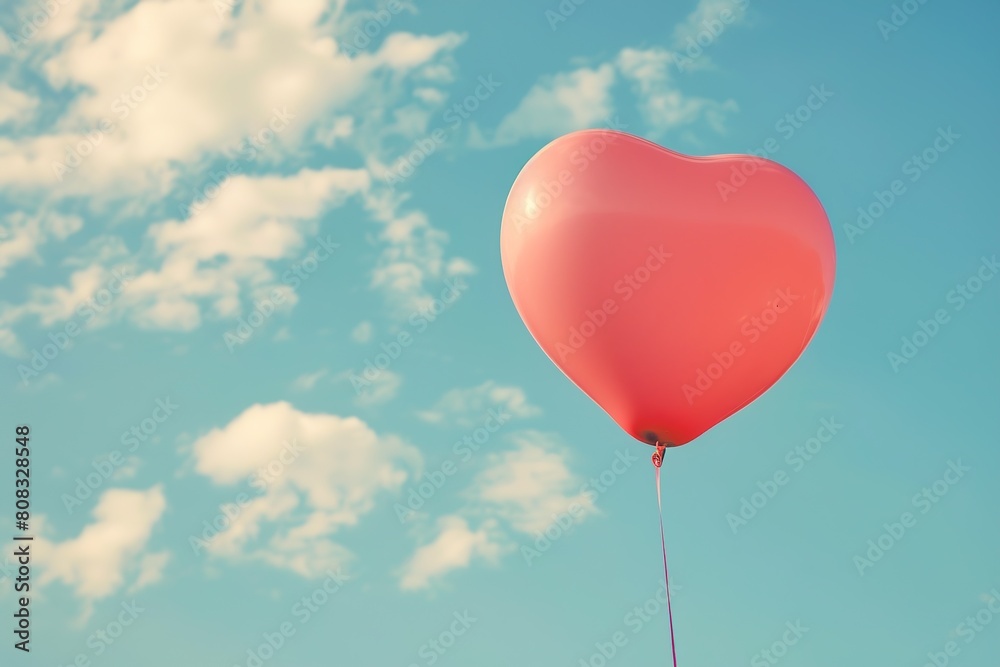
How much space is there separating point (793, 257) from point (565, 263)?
88.9 inches

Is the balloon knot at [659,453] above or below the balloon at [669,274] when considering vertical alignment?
below

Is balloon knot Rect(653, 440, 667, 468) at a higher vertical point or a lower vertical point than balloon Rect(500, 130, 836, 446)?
lower

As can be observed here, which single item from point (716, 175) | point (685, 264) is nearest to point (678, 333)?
point (685, 264)

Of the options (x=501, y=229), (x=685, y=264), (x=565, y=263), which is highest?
(x=501, y=229)

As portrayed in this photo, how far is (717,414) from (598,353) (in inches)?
53.9

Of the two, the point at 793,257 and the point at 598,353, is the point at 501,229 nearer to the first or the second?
the point at 598,353

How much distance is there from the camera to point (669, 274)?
13172 mm

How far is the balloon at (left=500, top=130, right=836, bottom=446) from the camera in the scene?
1323 cm

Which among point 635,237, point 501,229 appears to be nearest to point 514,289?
point 501,229

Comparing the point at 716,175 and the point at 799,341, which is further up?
the point at 716,175

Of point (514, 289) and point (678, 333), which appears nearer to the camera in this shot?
point (678, 333)

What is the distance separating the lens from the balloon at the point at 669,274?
13.2 m

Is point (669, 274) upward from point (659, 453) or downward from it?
upward

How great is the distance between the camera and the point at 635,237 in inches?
523
